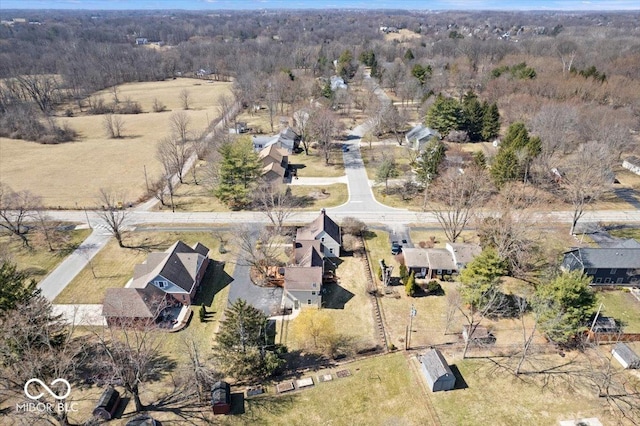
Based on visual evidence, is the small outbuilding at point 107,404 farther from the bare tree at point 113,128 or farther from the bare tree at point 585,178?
the bare tree at point 113,128

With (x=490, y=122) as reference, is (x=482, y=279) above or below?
below

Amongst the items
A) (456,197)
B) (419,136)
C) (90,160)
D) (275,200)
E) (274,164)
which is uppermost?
(419,136)

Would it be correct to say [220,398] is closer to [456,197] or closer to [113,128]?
[456,197]

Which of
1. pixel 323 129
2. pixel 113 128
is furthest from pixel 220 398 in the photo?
pixel 113 128

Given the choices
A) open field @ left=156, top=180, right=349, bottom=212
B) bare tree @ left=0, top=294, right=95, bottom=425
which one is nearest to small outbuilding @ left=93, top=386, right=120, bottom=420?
bare tree @ left=0, top=294, right=95, bottom=425

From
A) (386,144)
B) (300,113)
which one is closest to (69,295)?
(300,113)

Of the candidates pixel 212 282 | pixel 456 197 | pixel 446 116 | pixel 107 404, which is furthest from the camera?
pixel 446 116
